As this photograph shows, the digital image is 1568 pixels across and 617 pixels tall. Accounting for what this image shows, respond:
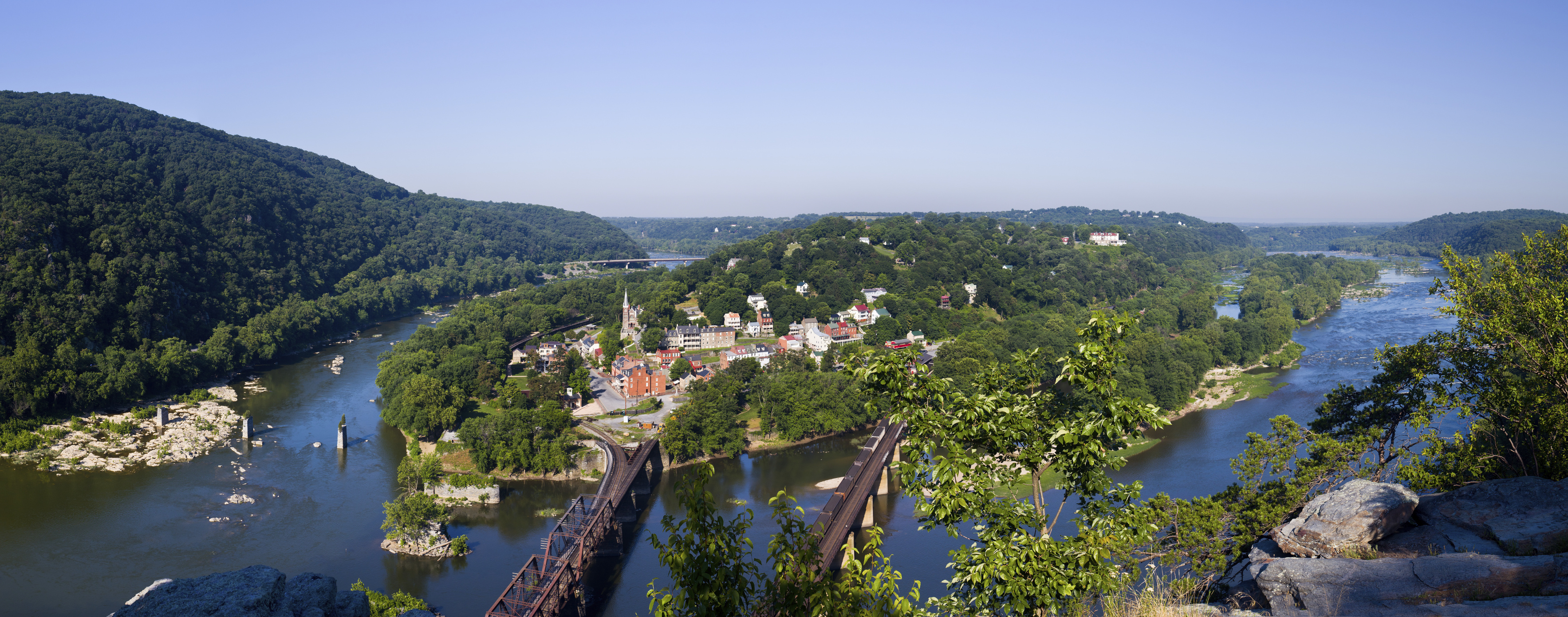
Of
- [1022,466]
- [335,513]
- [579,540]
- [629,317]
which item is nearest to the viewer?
[1022,466]

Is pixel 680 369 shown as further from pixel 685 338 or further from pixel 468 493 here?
pixel 468 493

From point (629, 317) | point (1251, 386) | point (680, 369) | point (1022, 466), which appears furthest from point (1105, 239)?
point (1022, 466)

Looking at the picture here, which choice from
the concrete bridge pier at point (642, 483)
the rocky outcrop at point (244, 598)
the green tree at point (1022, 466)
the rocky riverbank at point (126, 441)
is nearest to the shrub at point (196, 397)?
the rocky riverbank at point (126, 441)

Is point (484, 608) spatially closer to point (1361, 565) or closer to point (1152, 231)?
point (1361, 565)

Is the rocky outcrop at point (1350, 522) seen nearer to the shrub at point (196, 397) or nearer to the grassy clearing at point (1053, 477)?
the grassy clearing at point (1053, 477)

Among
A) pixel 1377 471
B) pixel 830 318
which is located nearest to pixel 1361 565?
pixel 1377 471

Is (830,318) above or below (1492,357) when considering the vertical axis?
below
